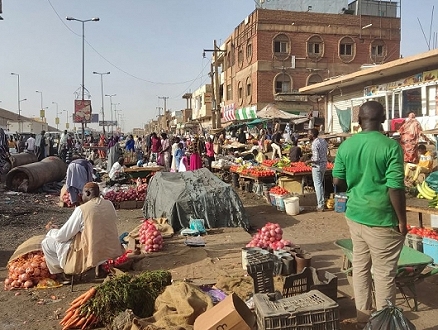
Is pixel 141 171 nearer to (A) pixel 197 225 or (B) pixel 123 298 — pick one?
(A) pixel 197 225

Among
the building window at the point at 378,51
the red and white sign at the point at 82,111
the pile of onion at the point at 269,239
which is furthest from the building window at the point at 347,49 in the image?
the pile of onion at the point at 269,239

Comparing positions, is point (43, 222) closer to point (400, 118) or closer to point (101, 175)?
point (101, 175)

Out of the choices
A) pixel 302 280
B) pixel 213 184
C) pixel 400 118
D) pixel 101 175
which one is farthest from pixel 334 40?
pixel 302 280

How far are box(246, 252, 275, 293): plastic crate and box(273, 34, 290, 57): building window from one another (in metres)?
31.1

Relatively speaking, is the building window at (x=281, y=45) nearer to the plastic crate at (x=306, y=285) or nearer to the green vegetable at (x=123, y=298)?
the plastic crate at (x=306, y=285)

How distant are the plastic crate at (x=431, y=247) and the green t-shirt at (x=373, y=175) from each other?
2.96 meters

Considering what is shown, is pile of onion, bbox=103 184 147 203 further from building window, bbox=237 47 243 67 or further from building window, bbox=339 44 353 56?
building window, bbox=339 44 353 56

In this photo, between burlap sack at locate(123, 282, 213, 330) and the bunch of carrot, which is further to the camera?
the bunch of carrot

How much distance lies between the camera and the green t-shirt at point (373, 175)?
3.64 metres

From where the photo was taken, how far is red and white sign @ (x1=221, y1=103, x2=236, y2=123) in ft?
126

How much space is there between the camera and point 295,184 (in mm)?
12500

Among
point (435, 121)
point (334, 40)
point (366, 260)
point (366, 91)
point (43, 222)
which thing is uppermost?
point (334, 40)

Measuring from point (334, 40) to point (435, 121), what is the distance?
21.6 meters

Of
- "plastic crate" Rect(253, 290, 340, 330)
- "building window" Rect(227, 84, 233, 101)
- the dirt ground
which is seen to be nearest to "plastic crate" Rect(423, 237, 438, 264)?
the dirt ground
